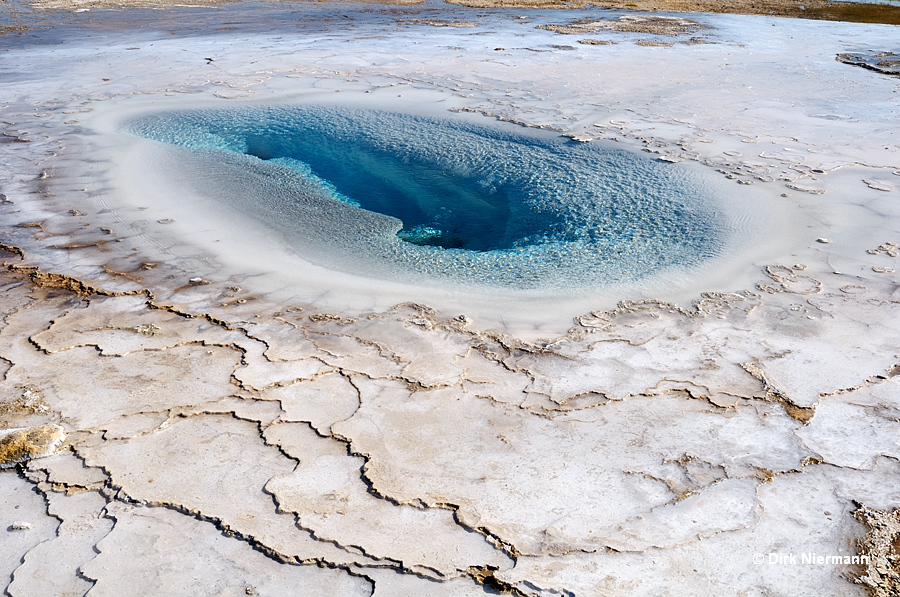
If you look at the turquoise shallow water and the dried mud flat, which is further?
the turquoise shallow water

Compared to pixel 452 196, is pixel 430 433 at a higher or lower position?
lower

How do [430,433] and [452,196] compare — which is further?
[452,196]

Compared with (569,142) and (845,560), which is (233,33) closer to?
(569,142)

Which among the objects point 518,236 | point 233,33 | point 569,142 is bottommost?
point 518,236

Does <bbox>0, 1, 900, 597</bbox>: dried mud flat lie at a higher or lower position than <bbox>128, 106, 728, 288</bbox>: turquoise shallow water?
lower

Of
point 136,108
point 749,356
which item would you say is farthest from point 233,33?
point 749,356
